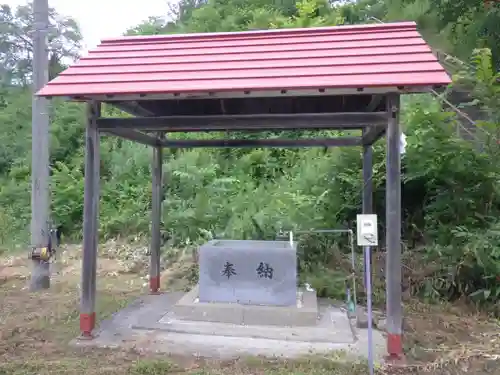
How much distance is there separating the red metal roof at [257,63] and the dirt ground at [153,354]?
101 inches

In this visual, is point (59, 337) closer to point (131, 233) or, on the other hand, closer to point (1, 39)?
point (131, 233)

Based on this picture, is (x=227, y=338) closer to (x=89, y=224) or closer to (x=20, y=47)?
(x=89, y=224)

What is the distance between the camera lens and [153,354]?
439cm

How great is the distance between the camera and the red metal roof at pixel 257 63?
4.27 m

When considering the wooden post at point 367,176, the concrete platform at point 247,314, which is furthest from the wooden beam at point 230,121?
the concrete platform at point 247,314

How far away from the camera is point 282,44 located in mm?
5285

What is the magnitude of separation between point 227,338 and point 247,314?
1.86ft

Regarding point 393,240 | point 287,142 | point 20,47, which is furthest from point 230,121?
point 20,47

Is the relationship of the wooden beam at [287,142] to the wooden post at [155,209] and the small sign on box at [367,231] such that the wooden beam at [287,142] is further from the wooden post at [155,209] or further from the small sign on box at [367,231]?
the small sign on box at [367,231]

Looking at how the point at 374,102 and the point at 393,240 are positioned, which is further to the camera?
the point at 374,102

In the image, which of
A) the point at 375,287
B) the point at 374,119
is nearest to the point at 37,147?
the point at 374,119

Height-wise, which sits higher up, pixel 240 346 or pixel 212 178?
pixel 212 178

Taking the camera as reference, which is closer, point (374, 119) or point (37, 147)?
point (374, 119)

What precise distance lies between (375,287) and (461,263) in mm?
1252
